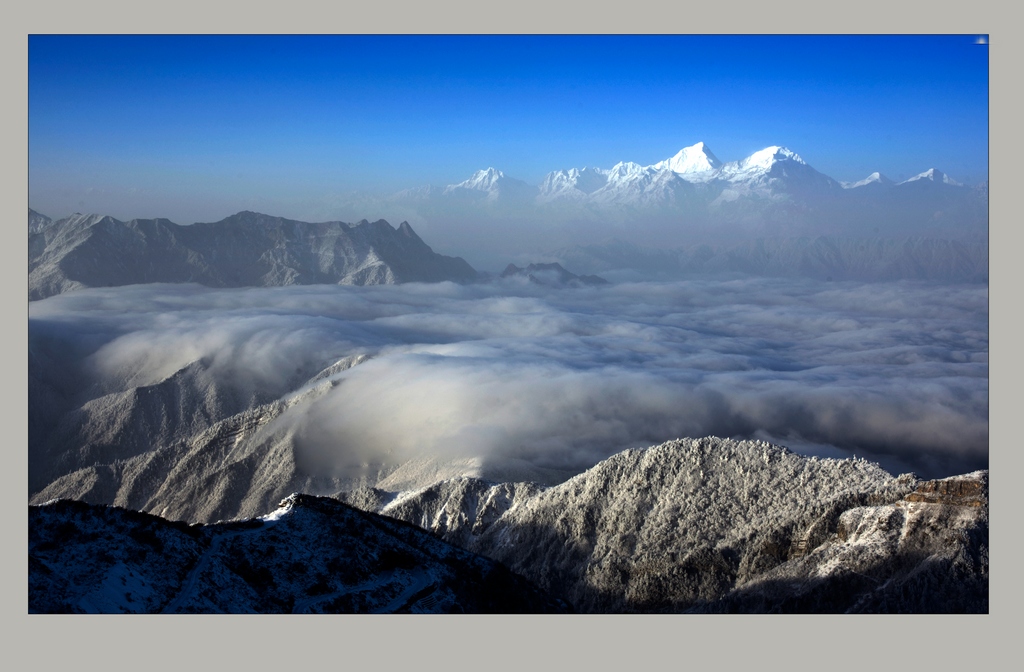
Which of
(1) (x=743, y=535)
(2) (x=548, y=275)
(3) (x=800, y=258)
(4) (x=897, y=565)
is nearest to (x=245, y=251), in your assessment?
(2) (x=548, y=275)

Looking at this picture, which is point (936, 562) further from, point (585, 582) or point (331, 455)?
point (331, 455)

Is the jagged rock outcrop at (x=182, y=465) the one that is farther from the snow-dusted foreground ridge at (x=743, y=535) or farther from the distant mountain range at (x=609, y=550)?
the distant mountain range at (x=609, y=550)

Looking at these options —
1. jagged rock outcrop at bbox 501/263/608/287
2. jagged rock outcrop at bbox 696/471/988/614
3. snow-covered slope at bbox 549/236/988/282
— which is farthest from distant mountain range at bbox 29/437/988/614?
jagged rock outcrop at bbox 501/263/608/287

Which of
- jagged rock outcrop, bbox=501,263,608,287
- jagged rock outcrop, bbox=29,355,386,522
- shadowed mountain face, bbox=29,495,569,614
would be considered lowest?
jagged rock outcrop, bbox=29,355,386,522

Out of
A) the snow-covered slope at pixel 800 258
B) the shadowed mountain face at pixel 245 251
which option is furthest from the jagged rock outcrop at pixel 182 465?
the snow-covered slope at pixel 800 258

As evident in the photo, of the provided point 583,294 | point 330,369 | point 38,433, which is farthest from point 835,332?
point 38,433

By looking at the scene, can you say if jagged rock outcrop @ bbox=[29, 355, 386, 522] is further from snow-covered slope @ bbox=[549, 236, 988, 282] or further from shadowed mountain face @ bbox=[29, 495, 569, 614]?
snow-covered slope @ bbox=[549, 236, 988, 282]
